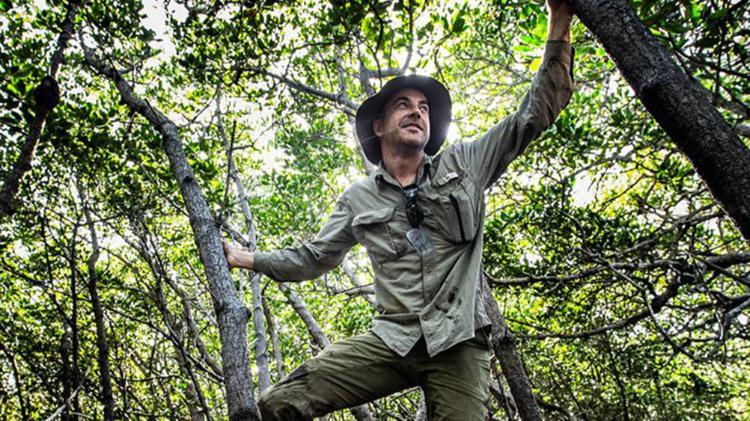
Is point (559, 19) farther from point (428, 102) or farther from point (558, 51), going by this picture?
point (428, 102)

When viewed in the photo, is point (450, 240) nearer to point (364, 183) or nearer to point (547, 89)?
point (364, 183)

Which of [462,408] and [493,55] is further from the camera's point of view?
[493,55]

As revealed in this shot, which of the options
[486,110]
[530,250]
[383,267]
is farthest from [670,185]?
[383,267]

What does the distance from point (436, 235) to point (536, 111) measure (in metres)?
0.90

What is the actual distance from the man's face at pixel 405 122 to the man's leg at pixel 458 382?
134 cm

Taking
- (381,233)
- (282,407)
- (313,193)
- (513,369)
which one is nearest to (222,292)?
(282,407)

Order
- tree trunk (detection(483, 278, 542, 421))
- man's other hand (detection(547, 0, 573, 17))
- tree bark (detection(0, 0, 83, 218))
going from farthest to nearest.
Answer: tree trunk (detection(483, 278, 542, 421))
tree bark (detection(0, 0, 83, 218))
man's other hand (detection(547, 0, 573, 17))

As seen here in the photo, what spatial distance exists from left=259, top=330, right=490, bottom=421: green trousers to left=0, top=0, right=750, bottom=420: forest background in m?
0.31

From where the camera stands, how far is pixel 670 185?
15.4ft

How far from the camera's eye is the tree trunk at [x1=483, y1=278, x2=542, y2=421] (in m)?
3.33

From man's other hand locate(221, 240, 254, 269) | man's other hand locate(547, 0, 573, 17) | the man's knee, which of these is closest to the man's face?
man's other hand locate(547, 0, 573, 17)

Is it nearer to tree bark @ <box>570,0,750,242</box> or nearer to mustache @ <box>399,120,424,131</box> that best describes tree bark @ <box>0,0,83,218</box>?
mustache @ <box>399,120,424,131</box>

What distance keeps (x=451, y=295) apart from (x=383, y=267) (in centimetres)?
48

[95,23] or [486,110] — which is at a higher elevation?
[486,110]
